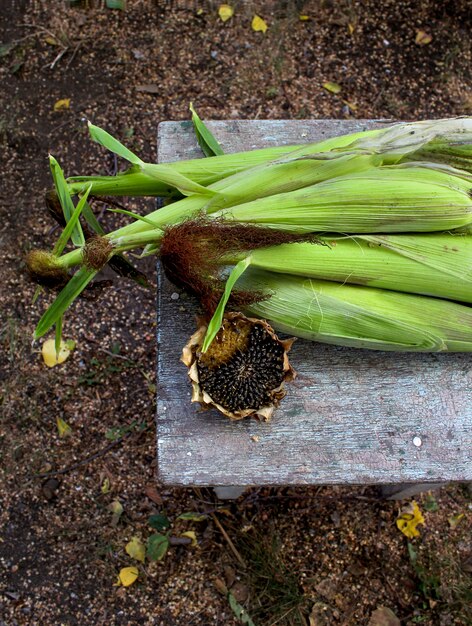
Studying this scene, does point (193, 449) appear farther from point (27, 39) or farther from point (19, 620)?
point (27, 39)

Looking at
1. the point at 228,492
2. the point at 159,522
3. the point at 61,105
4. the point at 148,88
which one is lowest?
the point at 159,522

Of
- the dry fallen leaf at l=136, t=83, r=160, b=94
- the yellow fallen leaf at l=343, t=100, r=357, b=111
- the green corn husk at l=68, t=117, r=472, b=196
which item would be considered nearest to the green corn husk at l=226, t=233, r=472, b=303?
the green corn husk at l=68, t=117, r=472, b=196

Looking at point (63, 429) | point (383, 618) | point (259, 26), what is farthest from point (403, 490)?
point (259, 26)

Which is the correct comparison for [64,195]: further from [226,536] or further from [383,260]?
[226,536]

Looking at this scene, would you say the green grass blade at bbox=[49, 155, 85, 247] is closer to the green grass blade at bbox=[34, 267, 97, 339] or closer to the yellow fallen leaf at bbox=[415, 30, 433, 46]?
the green grass blade at bbox=[34, 267, 97, 339]

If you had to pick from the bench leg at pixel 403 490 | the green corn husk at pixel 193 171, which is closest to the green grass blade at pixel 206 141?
the green corn husk at pixel 193 171

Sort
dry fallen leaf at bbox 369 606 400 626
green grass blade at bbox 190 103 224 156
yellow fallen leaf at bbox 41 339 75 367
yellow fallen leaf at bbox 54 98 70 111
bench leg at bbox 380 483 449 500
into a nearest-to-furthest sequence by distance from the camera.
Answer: green grass blade at bbox 190 103 224 156 < bench leg at bbox 380 483 449 500 < dry fallen leaf at bbox 369 606 400 626 < yellow fallen leaf at bbox 41 339 75 367 < yellow fallen leaf at bbox 54 98 70 111
